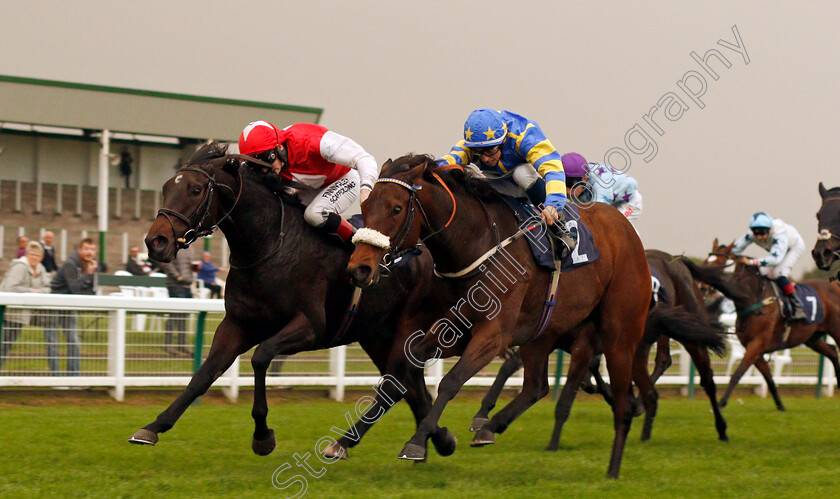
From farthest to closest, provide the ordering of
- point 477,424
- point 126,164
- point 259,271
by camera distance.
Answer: point 126,164 → point 477,424 → point 259,271

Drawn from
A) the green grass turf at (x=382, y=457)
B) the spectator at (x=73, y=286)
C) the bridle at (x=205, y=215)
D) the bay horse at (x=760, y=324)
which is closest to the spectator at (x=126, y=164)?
the spectator at (x=73, y=286)

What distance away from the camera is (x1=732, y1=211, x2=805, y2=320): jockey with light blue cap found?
29.4 feet

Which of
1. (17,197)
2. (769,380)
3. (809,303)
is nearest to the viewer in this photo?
(769,380)

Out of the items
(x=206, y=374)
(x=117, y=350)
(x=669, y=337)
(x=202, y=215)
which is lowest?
(x=117, y=350)

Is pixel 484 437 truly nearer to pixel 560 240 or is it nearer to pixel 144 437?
pixel 560 240

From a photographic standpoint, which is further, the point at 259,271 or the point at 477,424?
the point at 477,424

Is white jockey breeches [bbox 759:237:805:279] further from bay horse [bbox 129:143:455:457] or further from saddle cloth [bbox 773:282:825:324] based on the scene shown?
bay horse [bbox 129:143:455:457]

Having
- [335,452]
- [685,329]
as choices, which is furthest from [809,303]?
[335,452]

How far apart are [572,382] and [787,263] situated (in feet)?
14.1

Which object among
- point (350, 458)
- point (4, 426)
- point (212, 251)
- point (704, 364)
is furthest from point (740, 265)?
point (212, 251)

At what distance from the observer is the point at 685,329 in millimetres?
6285

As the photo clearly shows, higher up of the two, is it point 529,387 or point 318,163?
point 318,163

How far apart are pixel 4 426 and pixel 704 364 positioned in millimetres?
5095

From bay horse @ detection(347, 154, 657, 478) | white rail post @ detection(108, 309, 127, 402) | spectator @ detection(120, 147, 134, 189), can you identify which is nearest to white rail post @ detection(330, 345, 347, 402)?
white rail post @ detection(108, 309, 127, 402)
